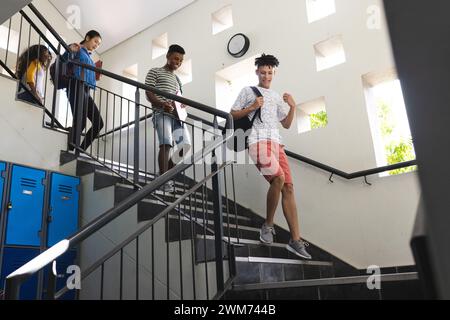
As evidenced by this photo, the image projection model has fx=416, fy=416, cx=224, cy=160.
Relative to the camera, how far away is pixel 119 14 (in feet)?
20.9

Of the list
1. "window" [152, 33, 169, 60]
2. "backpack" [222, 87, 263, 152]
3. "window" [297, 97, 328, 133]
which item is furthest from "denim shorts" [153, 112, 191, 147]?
"window" [152, 33, 169, 60]

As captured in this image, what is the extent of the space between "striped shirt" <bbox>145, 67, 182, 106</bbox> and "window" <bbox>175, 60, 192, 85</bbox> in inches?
71.2

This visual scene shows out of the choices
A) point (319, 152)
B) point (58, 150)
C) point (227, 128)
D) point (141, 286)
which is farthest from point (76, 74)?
point (319, 152)

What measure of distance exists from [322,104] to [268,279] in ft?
7.54

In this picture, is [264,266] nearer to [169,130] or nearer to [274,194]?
[274,194]

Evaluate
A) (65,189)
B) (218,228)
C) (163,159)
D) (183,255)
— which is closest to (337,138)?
(163,159)

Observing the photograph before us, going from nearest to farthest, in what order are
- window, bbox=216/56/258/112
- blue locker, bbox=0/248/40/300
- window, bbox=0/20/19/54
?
blue locker, bbox=0/248/40/300
window, bbox=216/56/258/112
window, bbox=0/20/19/54

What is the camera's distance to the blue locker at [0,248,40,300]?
3230 mm

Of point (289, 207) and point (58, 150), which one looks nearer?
point (289, 207)

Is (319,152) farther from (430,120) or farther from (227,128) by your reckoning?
(430,120)

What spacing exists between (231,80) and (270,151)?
8.70 ft

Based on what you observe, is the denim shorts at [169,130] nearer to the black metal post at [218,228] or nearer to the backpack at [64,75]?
the backpack at [64,75]

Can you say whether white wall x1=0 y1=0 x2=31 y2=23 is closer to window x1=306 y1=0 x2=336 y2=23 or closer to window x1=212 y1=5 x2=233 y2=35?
window x1=306 y1=0 x2=336 y2=23

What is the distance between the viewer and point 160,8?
242 inches
